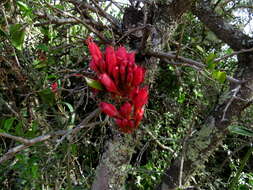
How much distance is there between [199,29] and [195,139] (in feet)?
3.32

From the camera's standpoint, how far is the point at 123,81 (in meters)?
0.55

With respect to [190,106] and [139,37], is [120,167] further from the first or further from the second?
[190,106]

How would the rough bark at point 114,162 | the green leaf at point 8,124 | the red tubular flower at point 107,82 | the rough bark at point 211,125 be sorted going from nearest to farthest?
the red tubular flower at point 107,82 → the green leaf at point 8,124 → the rough bark at point 114,162 → the rough bark at point 211,125

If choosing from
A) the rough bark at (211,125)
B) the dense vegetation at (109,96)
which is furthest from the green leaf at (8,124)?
the rough bark at (211,125)

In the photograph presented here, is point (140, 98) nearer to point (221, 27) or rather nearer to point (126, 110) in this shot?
point (126, 110)

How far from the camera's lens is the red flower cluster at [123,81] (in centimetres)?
54

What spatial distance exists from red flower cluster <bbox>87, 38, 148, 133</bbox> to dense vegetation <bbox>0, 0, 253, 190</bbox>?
A: 0.04 meters

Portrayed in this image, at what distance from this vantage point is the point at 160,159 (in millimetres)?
1846

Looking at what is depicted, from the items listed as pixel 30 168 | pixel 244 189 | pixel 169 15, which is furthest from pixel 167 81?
pixel 30 168

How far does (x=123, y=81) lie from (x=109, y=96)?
32 centimetres

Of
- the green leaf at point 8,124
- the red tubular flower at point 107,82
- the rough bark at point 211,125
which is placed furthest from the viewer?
the rough bark at point 211,125

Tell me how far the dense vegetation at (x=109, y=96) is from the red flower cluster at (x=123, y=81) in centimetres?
4

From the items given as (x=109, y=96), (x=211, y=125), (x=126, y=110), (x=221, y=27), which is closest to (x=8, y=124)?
(x=109, y=96)

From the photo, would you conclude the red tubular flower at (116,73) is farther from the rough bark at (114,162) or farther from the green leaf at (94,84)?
the rough bark at (114,162)
